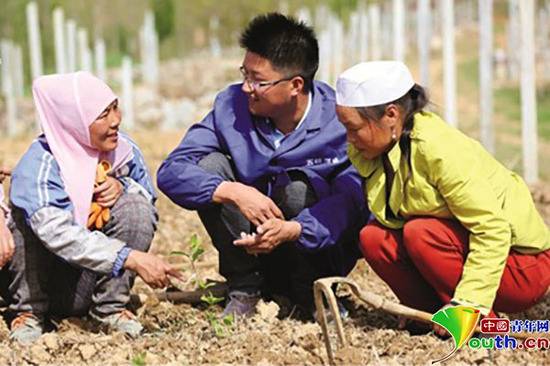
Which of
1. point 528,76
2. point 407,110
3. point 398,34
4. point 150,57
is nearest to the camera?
point 407,110

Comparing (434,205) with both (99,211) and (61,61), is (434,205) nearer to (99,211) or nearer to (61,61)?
(99,211)

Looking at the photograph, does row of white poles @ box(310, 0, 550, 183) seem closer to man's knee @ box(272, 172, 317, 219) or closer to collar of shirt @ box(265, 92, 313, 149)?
collar of shirt @ box(265, 92, 313, 149)

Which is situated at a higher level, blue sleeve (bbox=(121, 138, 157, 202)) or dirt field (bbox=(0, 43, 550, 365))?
blue sleeve (bbox=(121, 138, 157, 202))

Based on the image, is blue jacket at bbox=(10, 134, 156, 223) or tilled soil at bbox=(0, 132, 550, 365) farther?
blue jacket at bbox=(10, 134, 156, 223)

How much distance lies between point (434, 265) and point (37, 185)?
1295mm

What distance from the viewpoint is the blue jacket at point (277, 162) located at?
10.8 ft

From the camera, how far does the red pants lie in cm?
301

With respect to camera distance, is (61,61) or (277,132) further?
(61,61)

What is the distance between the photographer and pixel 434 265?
3020mm

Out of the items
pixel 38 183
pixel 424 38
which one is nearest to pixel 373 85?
pixel 38 183

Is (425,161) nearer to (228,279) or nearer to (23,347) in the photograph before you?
(228,279)

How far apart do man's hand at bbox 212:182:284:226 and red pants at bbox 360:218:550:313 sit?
32 cm

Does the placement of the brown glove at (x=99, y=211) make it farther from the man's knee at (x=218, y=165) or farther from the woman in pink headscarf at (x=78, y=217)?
the man's knee at (x=218, y=165)

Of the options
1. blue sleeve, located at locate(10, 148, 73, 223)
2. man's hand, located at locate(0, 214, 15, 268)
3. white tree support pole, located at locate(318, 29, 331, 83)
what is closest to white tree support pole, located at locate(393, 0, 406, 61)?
blue sleeve, located at locate(10, 148, 73, 223)
